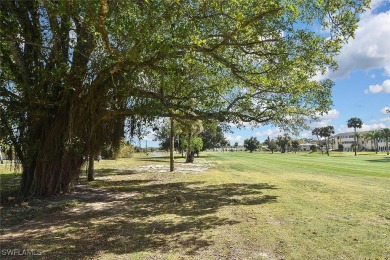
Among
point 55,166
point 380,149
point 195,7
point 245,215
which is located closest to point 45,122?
point 55,166

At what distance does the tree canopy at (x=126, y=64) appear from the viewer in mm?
8414

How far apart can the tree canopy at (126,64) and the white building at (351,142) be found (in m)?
125

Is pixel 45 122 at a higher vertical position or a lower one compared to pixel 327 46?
lower

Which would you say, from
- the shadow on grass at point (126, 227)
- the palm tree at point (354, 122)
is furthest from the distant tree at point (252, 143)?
the shadow on grass at point (126, 227)

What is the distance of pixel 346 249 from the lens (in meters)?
6.31

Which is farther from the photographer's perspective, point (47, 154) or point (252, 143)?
point (252, 143)

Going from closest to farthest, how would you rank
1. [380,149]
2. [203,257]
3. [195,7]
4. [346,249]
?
1. [203,257]
2. [346,249]
3. [195,7]
4. [380,149]

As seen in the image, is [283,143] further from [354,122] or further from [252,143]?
[354,122]

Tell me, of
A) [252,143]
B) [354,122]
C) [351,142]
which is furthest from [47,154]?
[351,142]

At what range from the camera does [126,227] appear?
805 centimetres

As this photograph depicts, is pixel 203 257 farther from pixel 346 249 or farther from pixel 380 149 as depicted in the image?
pixel 380 149

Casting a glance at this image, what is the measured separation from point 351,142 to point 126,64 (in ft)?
520

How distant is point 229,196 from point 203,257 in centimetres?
749

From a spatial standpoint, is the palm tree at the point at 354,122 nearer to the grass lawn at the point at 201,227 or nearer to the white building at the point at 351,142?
the white building at the point at 351,142
